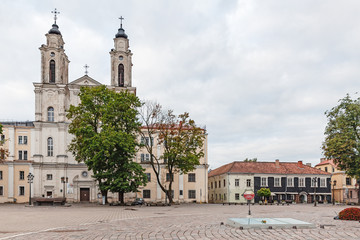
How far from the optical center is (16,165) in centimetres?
5459

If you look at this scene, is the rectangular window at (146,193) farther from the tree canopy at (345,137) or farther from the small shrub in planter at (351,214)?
the small shrub in planter at (351,214)

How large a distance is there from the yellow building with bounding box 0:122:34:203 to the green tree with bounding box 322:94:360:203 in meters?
41.7

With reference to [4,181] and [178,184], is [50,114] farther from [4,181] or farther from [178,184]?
[178,184]

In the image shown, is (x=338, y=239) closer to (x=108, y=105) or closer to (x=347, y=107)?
(x=108, y=105)

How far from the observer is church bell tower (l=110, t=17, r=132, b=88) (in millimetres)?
56812

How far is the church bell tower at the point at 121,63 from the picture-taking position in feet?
186

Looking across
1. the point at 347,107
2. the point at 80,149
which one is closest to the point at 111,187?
the point at 80,149

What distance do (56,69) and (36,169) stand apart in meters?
14.9

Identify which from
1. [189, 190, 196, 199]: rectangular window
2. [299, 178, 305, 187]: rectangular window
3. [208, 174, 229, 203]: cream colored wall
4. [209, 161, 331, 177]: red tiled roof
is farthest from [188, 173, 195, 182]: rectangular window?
[299, 178, 305, 187]: rectangular window

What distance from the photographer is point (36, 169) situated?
2117 inches

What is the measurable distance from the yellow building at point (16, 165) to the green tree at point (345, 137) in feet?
137

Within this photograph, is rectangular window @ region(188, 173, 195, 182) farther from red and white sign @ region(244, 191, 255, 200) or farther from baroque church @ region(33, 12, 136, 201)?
red and white sign @ region(244, 191, 255, 200)

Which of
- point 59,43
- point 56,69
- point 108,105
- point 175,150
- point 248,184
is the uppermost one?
point 59,43

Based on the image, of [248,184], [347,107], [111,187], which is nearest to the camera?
[111,187]
